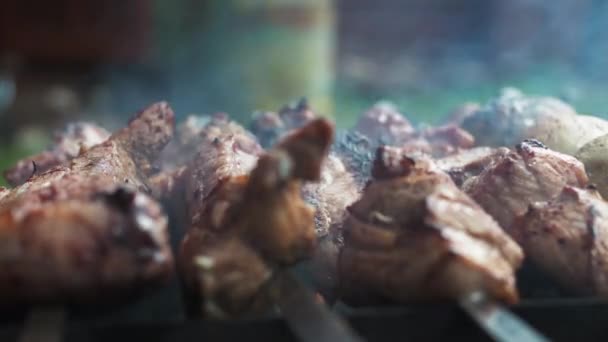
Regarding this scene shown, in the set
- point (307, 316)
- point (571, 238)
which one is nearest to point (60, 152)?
point (307, 316)

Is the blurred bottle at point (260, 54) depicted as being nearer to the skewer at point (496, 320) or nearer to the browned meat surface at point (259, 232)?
the browned meat surface at point (259, 232)

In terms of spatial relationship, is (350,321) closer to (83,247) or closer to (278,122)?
(83,247)

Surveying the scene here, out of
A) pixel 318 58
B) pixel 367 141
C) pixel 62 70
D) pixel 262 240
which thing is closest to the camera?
pixel 262 240

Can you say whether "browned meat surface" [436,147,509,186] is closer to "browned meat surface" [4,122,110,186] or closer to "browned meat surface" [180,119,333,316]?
"browned meat surface" [180,119,333,316]

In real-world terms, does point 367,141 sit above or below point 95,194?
below

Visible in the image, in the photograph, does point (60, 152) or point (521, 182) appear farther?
point (60, 152)

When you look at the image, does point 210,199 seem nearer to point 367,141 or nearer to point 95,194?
point 95,194

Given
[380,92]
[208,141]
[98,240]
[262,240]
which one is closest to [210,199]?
[262,240]
